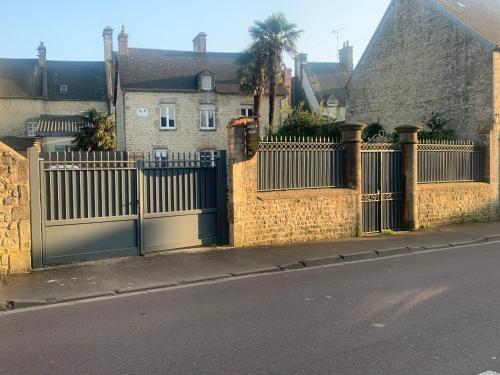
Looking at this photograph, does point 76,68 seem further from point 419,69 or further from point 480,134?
point 480,134

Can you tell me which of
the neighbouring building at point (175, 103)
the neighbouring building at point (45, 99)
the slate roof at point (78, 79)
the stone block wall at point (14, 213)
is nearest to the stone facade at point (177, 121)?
the neighbouring building at point (175, 103)

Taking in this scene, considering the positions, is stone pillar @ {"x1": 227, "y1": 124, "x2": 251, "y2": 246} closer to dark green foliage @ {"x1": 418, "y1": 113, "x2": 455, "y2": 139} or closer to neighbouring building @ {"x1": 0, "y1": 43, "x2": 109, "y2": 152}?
dark green foliage @ {"x1": 418, "y1": 113, "x2": 455, "y2": 139}

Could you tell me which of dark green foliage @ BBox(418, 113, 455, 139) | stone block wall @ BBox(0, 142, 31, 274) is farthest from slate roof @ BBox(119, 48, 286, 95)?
stone block wall @ BBox(0, 142, 31, 274)

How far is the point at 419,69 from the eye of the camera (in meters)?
22.4

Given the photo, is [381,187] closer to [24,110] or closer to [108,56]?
[24,110]

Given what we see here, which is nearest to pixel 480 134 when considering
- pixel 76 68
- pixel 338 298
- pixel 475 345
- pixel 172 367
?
pixel 338 298

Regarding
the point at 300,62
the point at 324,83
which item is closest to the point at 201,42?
the point at 300,62

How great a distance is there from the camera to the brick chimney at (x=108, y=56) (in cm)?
4478

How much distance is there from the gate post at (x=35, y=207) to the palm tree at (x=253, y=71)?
24.7 m

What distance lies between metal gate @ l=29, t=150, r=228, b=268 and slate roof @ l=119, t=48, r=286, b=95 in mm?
23937

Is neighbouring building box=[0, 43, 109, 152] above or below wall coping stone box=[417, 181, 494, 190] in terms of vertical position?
above

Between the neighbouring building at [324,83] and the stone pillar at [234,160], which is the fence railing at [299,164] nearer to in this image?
the stone pillar at [234,160]

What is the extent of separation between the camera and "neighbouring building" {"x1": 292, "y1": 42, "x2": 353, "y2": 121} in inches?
1739

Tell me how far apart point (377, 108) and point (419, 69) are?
3.58m
